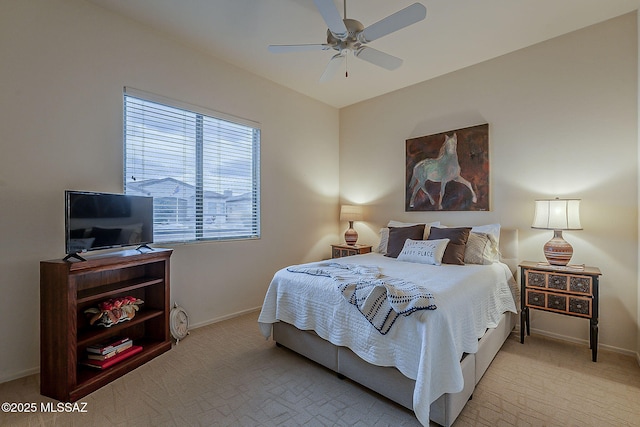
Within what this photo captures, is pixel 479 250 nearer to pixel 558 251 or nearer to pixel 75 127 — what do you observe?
pixel 558 251

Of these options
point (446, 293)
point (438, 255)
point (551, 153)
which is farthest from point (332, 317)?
point (551, 153)

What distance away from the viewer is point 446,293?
6.50 feet

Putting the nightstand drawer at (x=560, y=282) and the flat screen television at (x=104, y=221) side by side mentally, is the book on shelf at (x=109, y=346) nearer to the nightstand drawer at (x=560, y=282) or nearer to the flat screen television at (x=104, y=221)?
the flat screen television at (x=104, y=221)

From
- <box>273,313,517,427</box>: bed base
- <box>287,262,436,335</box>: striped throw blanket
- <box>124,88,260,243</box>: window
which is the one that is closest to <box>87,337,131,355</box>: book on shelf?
<box>124,88,260,243</box>: window

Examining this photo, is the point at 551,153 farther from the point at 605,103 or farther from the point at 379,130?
the point at 379,130

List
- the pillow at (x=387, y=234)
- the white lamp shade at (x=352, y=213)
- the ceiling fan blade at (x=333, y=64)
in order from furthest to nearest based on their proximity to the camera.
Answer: the white lamp shade at (x=352, y=213) < the pillow at (x=387, y=234) < the ceiling fan blade at (x=333, y=64)

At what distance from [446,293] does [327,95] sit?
140 inches

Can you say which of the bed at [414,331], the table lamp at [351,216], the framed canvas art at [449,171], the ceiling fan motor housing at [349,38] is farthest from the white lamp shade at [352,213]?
the ceiling fan motor housing at [349,38]

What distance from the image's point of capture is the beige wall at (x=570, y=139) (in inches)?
106

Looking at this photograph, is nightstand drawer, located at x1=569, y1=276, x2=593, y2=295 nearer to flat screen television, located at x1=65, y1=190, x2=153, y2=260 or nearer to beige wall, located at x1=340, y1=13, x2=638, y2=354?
beige wall, located at x1=340, y1=13, x2=638, y2=354

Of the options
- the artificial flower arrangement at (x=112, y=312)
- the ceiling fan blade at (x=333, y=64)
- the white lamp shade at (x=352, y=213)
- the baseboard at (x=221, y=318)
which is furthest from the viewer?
the white lamp shade at (x=352, y=213)

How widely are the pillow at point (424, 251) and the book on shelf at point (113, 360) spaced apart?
271 cm

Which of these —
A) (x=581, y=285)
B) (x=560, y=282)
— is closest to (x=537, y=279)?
(x=560, y=282)

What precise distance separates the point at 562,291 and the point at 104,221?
3951 millimetres
